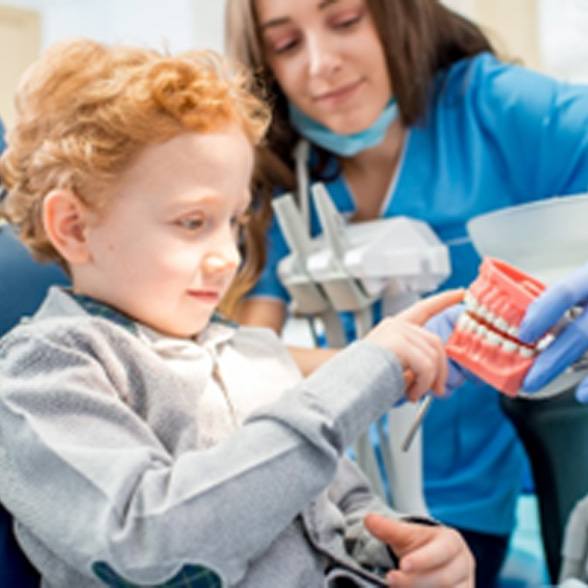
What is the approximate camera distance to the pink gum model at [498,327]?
81 cm

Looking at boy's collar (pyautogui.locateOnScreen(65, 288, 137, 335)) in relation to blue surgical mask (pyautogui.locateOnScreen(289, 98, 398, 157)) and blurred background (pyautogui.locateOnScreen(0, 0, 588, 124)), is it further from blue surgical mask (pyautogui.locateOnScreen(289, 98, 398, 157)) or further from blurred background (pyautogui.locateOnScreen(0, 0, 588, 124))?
blue surgical mask (pyautogui.locateOnScreen(289, 98, 398, 157))

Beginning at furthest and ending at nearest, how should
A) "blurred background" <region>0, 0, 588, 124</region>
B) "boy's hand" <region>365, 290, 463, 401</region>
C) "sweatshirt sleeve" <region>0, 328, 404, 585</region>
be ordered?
"blurred background" <region>0, 0, 588, 124</region> < "boy's hand" <region>365, 290, 463, 401</region> < "sweatshirt sleeve" <region>0, 328, 404, 585</region>

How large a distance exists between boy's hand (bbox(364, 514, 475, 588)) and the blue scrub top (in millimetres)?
599

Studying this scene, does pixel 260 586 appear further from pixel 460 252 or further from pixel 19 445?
pixel 460 252

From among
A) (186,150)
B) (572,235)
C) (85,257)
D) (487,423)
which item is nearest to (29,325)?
(85,257)

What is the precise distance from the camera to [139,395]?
0.81 meters

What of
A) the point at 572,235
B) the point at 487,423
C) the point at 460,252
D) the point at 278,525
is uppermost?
the point at 572,235

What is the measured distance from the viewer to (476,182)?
1387mm

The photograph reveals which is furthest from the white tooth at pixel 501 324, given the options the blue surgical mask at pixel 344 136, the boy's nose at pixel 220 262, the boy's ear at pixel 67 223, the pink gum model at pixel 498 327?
the blue surgical mask at pixel 344 136

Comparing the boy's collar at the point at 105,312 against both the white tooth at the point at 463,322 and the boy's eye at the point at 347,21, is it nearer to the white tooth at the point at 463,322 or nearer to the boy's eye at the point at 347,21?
the white tooth at the point at 463,322

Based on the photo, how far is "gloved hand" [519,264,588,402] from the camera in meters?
0.79

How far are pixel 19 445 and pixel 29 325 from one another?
0.13 metres

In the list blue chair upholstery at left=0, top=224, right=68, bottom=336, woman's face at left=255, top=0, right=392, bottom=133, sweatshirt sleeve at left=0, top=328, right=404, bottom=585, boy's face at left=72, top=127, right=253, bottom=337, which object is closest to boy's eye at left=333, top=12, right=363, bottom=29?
woman's face at left=255, top=0, right=392, bottom=133

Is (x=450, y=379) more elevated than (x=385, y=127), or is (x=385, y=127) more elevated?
(x=385, y=127)
